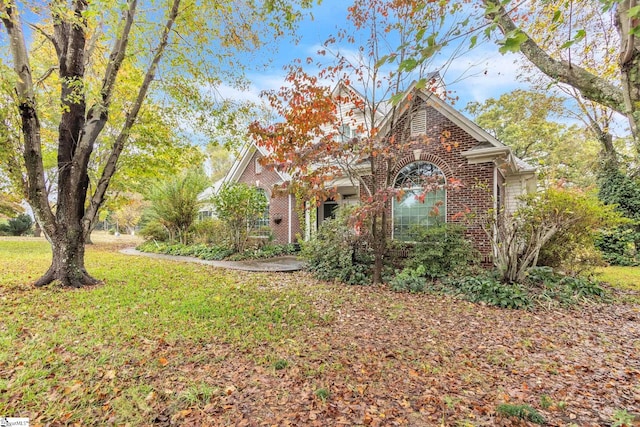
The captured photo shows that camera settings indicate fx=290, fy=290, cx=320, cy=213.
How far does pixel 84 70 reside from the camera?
6.43m

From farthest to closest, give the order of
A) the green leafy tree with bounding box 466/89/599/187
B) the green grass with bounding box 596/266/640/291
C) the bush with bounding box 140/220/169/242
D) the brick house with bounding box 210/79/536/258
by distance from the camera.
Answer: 1. the green leafy tree with bounding box 466/89/599/187
2. the bush with bounding box 140/220/169/242
3. the brick house with bounding box 210/79/536/258
4. the green grass with bounding box 596/266/640/291

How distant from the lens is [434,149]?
9219 mm

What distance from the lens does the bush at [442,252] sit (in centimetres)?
758

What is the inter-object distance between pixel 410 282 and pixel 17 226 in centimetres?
2889

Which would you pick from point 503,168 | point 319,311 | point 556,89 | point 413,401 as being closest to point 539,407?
point 413,401

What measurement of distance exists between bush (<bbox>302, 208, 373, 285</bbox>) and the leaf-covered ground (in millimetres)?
1855

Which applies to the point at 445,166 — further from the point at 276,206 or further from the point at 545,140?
the point at 545,140

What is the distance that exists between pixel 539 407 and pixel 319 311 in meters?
3.36

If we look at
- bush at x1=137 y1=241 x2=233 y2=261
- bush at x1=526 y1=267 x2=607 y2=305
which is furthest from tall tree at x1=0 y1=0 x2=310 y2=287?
bush at x1=526 y1=267 x2=607 y2=305

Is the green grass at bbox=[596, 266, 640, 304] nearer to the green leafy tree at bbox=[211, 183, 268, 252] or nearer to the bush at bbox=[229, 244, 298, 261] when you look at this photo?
the bush at bbox=[229, 244, 298, 261]

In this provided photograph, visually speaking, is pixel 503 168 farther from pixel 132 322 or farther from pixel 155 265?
pixel 155 265

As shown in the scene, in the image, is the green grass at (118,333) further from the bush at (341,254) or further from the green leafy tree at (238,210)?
the green leafy tree at (238,210)

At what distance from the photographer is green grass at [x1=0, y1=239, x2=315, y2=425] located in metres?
2.70

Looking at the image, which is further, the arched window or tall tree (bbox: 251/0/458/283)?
the arched window
